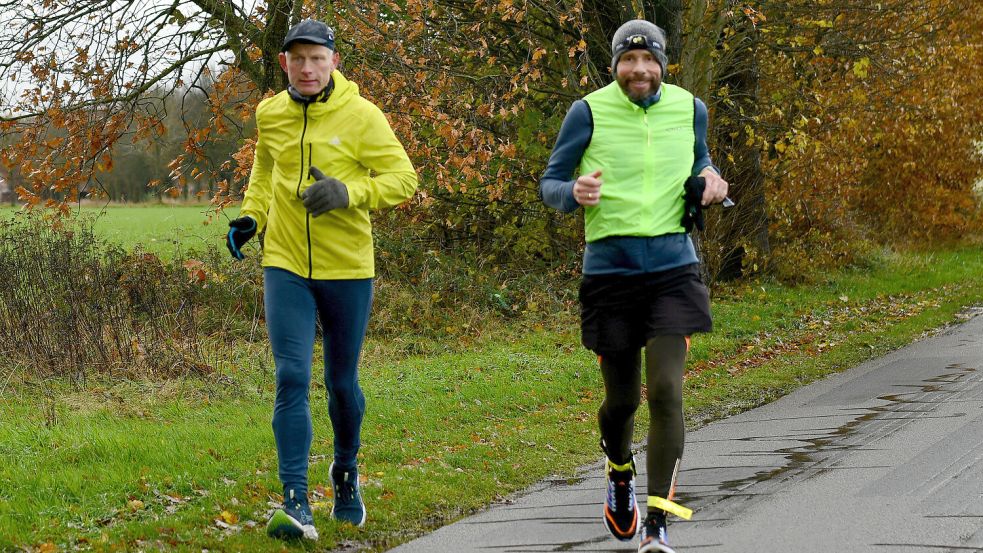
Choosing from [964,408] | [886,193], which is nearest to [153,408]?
[964,408]

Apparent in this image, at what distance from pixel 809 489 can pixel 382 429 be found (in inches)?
126

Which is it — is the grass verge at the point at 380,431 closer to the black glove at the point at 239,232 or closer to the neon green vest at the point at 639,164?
the black glove at the point at 239,232

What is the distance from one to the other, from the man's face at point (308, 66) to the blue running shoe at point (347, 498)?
1692 mm

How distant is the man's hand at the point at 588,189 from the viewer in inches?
181

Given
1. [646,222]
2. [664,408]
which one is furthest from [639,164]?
[664,408]

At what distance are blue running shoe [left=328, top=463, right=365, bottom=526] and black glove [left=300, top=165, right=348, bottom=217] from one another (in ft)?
4.13

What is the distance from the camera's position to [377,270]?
15094mm

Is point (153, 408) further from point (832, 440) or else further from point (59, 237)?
point (832, 440)

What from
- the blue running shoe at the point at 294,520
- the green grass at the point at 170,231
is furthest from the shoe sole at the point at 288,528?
the green grass at the point at 170,231

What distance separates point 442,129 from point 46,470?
19.6 ft

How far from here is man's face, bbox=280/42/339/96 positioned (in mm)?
4922

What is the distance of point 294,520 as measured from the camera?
496 cm

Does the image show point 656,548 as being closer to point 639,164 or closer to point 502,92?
point 639,164

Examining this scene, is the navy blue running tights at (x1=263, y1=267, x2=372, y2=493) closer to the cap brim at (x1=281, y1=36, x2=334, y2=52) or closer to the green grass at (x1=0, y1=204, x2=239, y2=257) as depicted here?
the cap brim at (x1=281, y1=36, x2=334, y2=52)
